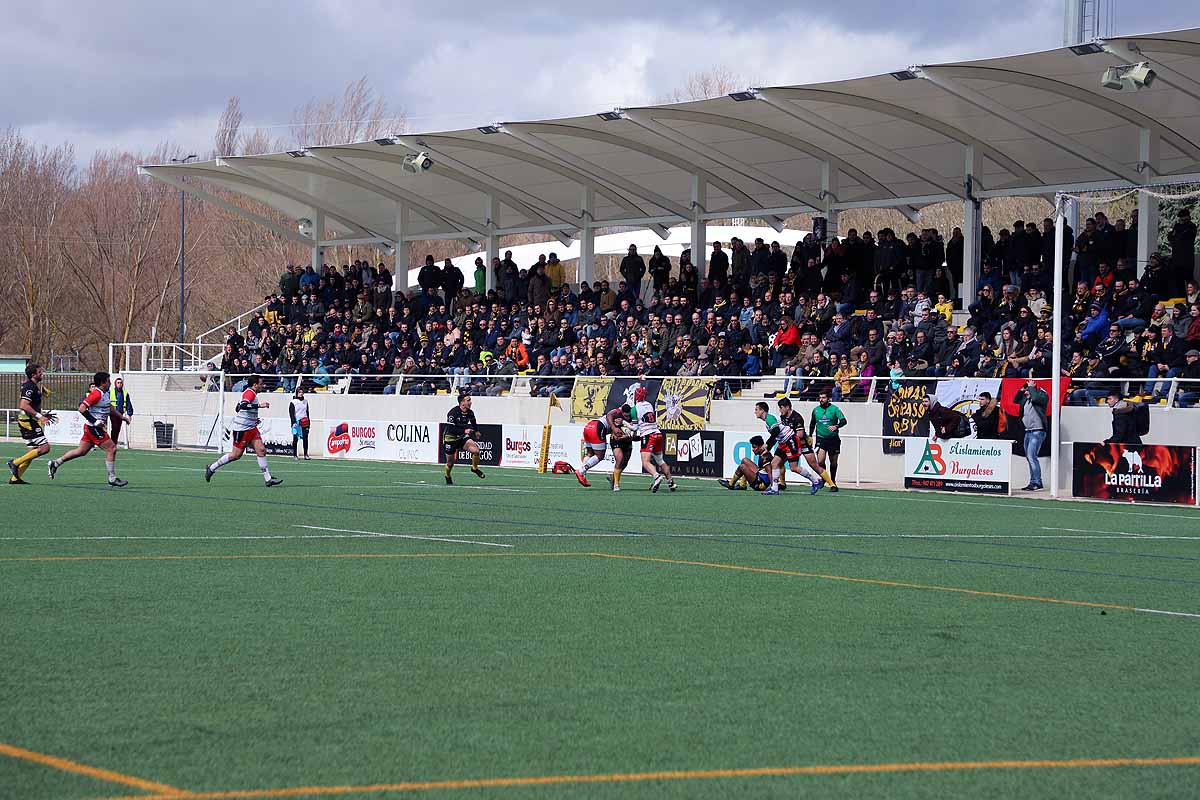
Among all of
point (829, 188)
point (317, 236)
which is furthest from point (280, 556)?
point (317, 236)

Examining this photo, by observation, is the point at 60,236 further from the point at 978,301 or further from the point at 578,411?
the point at 978,301

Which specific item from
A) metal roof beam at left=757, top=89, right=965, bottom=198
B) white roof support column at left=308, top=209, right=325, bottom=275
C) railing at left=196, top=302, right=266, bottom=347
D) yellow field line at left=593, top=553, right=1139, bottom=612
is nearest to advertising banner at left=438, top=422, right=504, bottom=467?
metal roof beam at left=757, top=89, right=965, bottom=198

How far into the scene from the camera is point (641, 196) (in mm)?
43000

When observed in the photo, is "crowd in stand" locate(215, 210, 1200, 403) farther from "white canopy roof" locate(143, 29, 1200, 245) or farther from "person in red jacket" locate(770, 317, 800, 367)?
"white canopy roof" locate(143, 29, 1200, 245)

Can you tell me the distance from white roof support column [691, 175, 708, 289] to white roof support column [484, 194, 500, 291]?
24.1 feet

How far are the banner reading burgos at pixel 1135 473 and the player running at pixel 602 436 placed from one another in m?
7.92

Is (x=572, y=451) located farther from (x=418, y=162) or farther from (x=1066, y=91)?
(x=1066, y=91)

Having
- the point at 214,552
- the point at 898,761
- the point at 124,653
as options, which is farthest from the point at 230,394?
the point at 898,761

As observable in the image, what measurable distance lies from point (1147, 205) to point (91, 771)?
31227 mm

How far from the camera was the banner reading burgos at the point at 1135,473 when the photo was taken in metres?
23.9

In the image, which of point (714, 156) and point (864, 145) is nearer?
point (864, 145)

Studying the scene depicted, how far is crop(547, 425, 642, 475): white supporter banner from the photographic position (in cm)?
3291

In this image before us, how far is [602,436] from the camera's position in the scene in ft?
88.6

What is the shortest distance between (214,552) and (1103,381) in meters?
18.6
